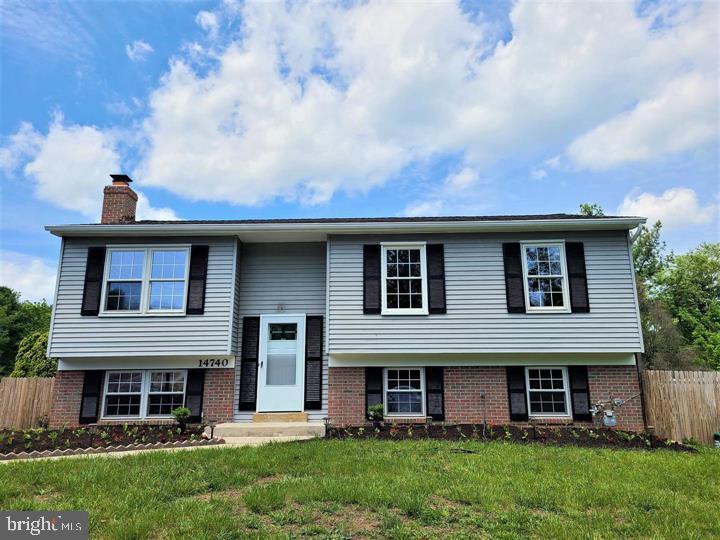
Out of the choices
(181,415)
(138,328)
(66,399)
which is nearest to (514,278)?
(181,415)

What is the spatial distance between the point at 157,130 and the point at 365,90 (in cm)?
660

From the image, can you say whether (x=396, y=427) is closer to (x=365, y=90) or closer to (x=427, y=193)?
(x=365, y=90)

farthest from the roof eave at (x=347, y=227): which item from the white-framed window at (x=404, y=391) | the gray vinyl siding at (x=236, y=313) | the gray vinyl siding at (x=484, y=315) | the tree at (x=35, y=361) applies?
the tree at (x=35, y=361)

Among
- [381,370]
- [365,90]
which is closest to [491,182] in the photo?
[365,90]

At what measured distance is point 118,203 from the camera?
11.1m

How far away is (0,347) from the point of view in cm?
2638

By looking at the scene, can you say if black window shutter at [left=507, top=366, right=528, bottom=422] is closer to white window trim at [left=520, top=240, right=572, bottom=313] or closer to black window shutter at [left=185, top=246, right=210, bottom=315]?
white window trim at [left=520, top=240, right=572, bottom=313]

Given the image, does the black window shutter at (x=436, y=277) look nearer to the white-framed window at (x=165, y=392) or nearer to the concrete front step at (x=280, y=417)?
the concrete front step at (x=280, y=417)

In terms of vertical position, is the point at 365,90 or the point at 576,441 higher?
the point at 365,90

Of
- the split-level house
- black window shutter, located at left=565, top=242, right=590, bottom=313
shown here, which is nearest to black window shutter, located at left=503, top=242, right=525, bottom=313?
the split-level house

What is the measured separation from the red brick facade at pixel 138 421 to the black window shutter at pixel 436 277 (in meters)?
4.68

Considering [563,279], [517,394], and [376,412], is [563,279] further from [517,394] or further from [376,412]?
[376,412]

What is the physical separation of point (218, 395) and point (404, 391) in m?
4.07

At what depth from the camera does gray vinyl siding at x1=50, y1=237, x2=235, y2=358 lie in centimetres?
935
